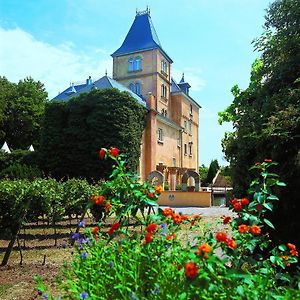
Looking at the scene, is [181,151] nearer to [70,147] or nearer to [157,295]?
[70,147]

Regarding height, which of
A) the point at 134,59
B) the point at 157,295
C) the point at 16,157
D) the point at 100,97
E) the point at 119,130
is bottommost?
the point at 157,295

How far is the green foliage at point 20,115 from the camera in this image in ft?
143

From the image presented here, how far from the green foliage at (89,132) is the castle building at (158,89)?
610 cm

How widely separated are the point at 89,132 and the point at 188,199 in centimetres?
964

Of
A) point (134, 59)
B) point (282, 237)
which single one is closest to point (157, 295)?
point (282, 237)

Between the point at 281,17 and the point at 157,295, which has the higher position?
the point at 281,17

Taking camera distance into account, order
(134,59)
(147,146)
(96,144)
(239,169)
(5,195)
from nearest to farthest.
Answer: (239,169) < (5,195) < (96,144) < (147,146) < (134,59)

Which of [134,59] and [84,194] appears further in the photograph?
[134,59]

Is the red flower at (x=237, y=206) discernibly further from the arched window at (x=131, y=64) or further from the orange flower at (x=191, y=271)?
the arched window at (x=131, y=64)

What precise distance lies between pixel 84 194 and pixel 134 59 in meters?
33.1

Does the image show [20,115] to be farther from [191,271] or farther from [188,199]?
[191,271]

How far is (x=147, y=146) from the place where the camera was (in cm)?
3425

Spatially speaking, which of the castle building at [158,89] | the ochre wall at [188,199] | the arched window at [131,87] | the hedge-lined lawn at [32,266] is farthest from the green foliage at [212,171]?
the hedge-lined lawn at [32,266]

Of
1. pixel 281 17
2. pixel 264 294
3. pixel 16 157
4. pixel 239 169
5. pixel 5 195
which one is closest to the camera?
pixel 264 294
